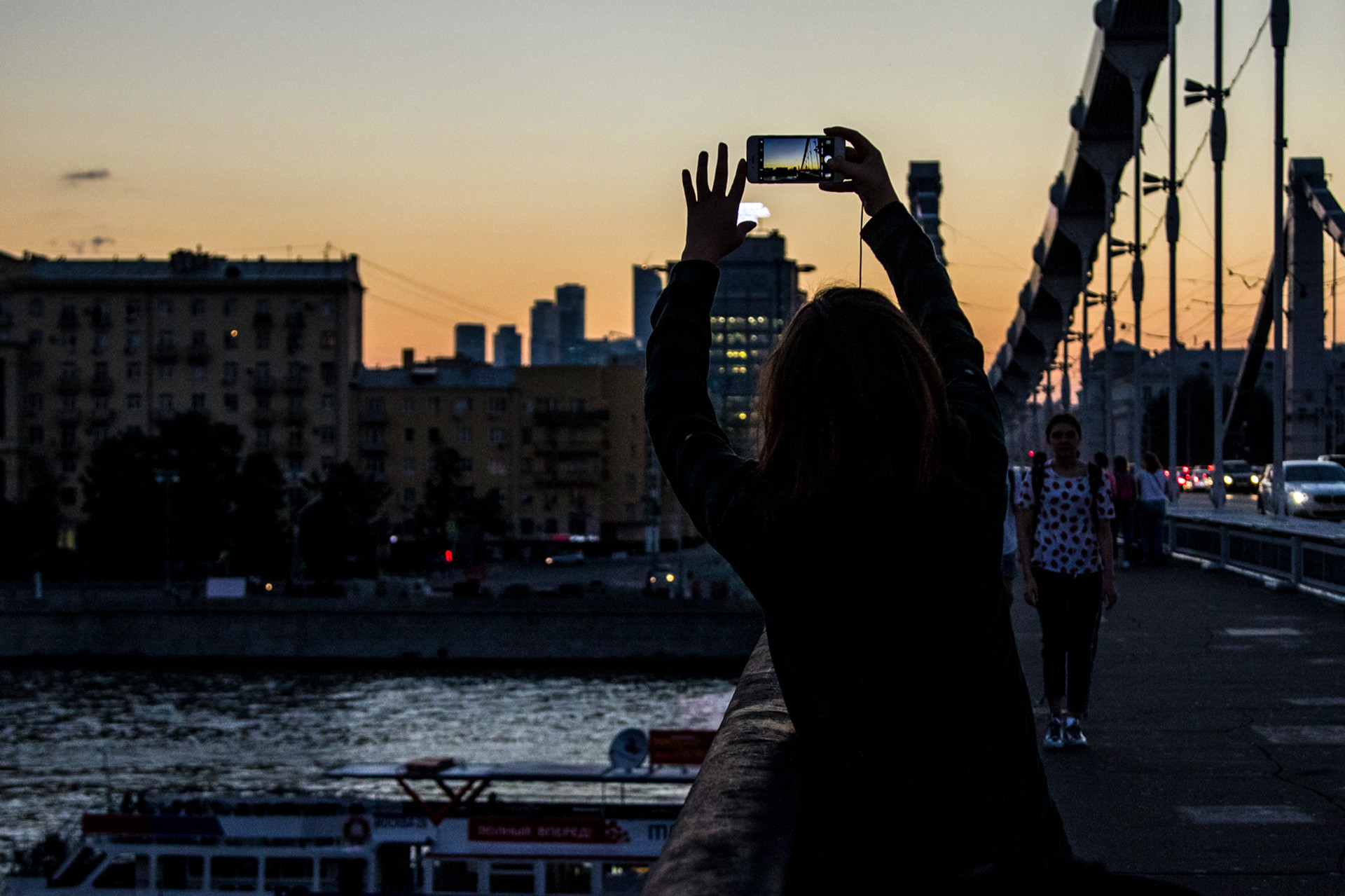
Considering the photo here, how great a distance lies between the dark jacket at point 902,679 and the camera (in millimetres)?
1806

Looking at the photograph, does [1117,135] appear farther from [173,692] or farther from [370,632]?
[173,692]

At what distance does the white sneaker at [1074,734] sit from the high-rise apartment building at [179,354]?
246 feet

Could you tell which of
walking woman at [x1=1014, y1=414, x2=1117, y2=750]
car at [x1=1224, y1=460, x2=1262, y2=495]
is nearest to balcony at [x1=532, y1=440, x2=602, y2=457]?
car at [x1=1224, y1=460, x2=1262, y2=495]

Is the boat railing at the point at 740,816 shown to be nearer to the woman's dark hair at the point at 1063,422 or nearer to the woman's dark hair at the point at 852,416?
the woman's dark hair at the point at 852,416

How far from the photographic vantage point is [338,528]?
212ft

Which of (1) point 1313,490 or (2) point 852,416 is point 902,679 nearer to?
(2) point 852,416

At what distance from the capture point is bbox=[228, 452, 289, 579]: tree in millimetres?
62594

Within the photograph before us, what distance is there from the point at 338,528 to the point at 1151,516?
5071 cm

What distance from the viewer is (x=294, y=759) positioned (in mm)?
37812

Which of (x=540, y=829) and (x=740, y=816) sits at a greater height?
(x=740, y=816)

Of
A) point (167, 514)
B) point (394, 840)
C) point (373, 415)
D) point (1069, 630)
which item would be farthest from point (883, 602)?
point (373, 415)

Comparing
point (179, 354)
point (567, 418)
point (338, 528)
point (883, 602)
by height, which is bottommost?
point (338, 528)

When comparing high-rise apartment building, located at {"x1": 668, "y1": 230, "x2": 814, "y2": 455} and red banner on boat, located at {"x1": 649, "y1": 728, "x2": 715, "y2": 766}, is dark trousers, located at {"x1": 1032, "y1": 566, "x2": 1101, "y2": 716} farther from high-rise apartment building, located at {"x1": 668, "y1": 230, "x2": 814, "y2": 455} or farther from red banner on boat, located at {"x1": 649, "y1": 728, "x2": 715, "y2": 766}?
high-rise apartment building, located at {"x1": 668, "y1": 230, "x2": 814, "y2": 455}

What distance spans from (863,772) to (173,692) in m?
48.1
